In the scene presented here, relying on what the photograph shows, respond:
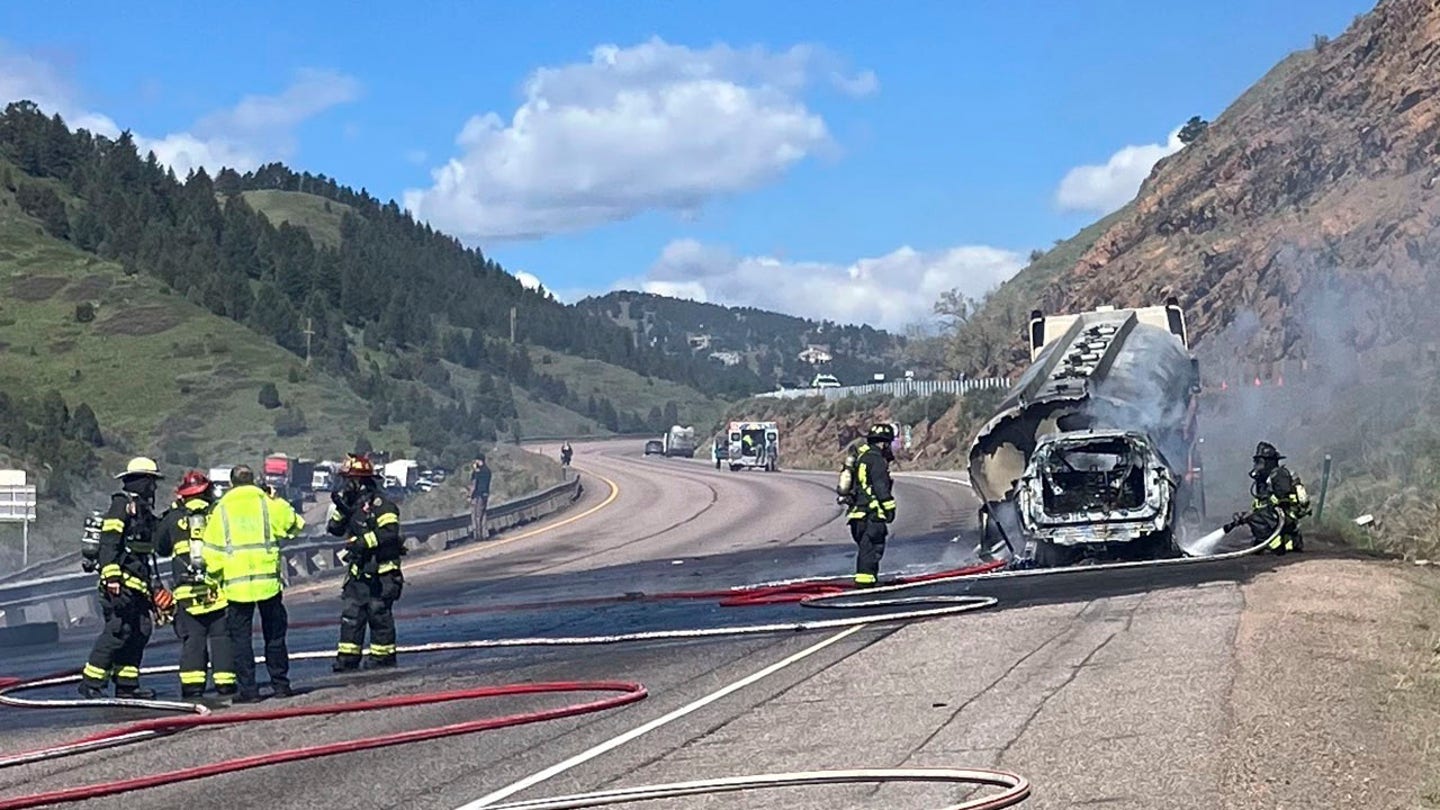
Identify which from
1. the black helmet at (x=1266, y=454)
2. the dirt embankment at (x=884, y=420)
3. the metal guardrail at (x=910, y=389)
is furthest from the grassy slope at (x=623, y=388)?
the black helmet at (x=1266, y=454)

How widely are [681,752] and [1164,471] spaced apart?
11066 millimetres

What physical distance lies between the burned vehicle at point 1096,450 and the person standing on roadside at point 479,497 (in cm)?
1488

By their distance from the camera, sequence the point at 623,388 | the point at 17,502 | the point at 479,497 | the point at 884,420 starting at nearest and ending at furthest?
1. the point at 17,502
2. the point at 479,497
3. the point at 884,420
4. the point at 623,388

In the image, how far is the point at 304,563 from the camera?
3019 centimetres

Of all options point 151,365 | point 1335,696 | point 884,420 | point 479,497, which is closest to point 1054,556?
point 1335,696

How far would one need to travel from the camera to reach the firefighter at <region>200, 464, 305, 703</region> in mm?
12758

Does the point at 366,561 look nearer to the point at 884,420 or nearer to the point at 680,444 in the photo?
the point at 884,420

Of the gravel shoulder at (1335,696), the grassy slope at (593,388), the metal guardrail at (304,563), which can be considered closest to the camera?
the gravel shoulder at (1335,696)

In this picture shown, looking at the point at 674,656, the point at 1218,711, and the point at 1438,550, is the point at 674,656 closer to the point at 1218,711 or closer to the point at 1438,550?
the point at 1218,711

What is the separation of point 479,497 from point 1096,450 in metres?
19.9

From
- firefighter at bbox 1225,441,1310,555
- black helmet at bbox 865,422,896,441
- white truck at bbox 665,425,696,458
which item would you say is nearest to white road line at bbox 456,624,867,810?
black helmet at bbox 865,422,896,441

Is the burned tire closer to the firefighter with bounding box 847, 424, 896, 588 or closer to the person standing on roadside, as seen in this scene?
the firefighter with bounding box 847, 424, 896, 588

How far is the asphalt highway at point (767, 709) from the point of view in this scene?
895cm

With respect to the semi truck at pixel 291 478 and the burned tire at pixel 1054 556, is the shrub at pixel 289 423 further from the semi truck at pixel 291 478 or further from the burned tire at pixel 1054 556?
the burned tire at pixel 1054 556
